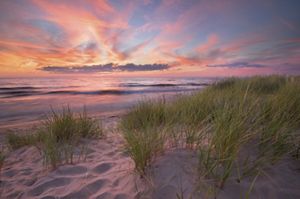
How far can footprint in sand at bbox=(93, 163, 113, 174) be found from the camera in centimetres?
236

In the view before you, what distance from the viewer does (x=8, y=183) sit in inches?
88.7

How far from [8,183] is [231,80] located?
440 inches

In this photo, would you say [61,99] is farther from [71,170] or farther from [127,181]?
[127,181]

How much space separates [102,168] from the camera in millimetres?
2434

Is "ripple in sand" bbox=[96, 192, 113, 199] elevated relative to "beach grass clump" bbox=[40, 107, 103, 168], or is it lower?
lower

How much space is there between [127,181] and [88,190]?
44 cm

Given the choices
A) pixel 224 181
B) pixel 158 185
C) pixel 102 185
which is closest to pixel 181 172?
pixel 158 185

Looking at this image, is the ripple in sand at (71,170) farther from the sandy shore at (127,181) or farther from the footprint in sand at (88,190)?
the footprint in sand at (88,190)

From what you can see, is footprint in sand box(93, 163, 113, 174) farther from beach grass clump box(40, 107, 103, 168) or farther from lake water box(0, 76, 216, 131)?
lake water box(0, 76, 216, 131)

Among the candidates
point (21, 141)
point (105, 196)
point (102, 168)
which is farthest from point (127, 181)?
point (21, 141)

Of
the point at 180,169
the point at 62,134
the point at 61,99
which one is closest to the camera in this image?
the point at 180,169

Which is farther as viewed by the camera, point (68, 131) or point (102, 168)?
point (68, 131)

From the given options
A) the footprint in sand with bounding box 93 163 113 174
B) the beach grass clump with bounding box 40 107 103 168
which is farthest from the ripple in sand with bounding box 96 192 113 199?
the beach grass clump with bounding box 40 107 103 168

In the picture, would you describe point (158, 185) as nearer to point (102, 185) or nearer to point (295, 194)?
point (102, 185)
